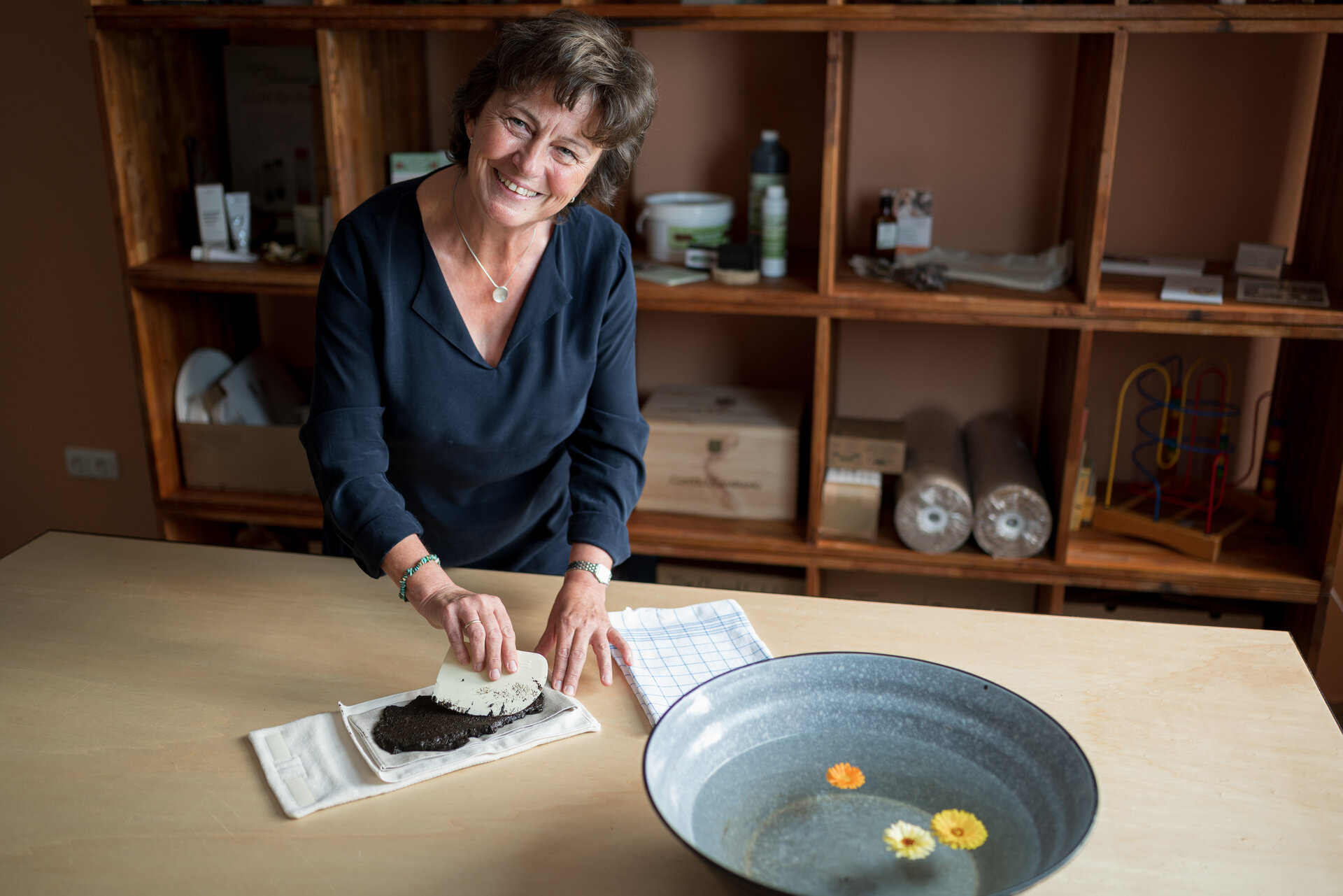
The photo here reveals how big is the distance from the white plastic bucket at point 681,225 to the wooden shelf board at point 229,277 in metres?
0.75

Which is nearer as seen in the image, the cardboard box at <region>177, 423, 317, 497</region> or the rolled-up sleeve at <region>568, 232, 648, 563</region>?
the rolled-up sleeve at <region>568, 232, 648, 563</region>

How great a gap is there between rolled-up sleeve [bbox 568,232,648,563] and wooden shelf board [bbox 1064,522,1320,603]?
45.9 inches

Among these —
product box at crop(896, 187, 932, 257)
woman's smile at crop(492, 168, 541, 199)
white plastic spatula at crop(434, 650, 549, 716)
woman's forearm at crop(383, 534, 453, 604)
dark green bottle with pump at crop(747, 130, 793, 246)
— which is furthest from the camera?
product box at crop(896, 187, 932, 257)

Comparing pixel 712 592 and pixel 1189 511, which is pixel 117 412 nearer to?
pixel 712 592

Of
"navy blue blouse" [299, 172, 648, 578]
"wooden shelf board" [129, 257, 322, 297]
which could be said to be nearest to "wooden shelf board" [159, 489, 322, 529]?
"wooden shelf board" [129, 257, 322, 297]

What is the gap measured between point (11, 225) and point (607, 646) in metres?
2.50

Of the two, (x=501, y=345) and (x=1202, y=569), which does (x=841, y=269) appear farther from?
(x=501, y=345)

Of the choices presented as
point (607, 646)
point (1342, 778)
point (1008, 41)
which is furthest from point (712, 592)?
point (1008, 41)

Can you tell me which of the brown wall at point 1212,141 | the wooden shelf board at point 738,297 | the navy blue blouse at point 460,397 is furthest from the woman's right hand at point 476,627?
the brown wall at point 1212,141

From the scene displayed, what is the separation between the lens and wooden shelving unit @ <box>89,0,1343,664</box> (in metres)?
1.99

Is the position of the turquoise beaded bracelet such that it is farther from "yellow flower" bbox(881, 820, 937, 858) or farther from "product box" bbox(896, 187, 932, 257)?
"product box" bbox(896, 187, 932, 257)

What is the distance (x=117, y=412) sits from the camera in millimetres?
2984

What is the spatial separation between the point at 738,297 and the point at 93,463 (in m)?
2.03

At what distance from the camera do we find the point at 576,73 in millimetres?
1271
